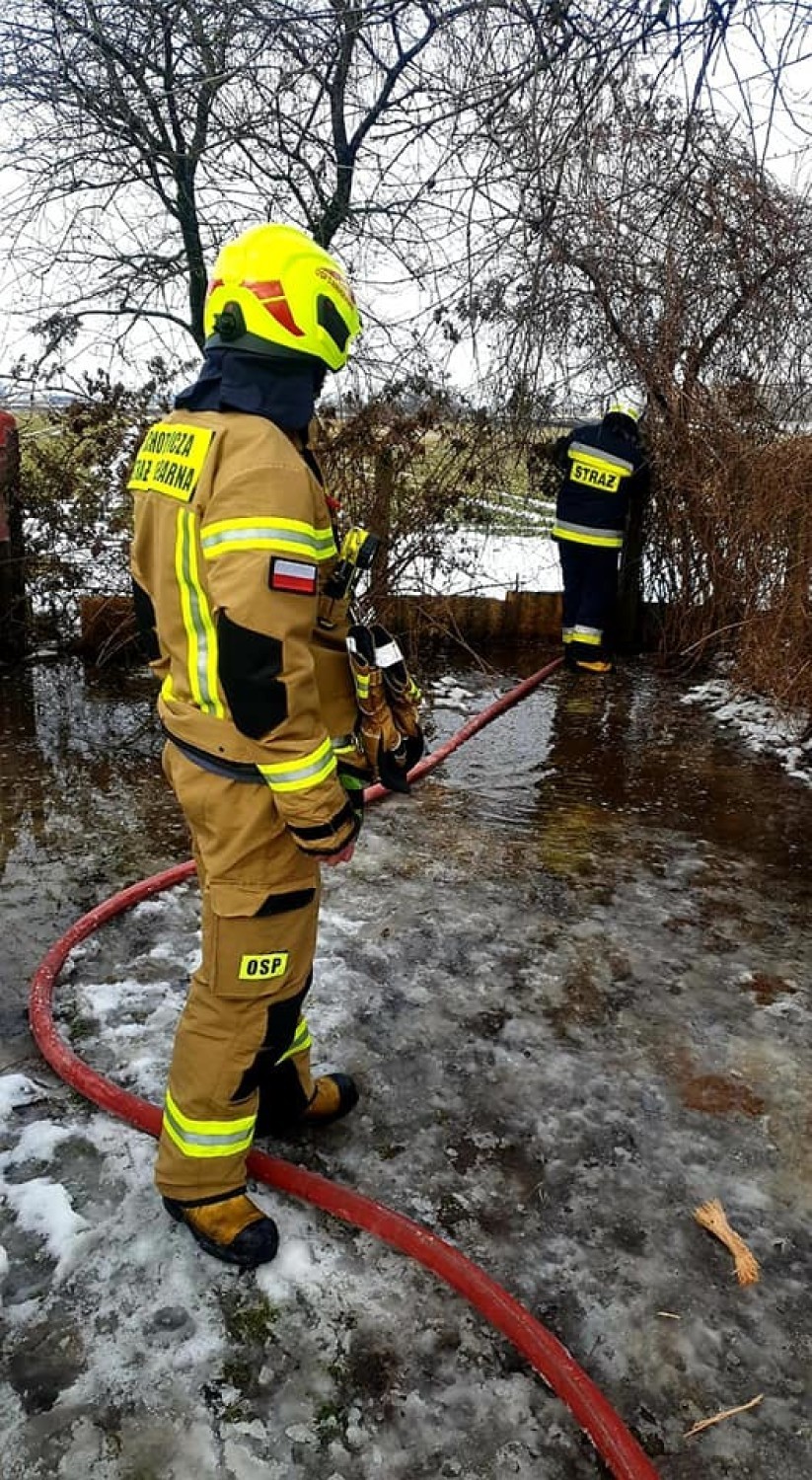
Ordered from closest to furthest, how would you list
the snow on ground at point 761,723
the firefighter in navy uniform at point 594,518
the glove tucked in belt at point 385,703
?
the glove tucked in belt at point 385,703 < the snow on ground at point 761,723 < the firefighter in navy uniform at point 594,518

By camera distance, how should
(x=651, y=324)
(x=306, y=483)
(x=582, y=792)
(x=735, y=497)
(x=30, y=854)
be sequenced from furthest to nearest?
(x=651, y=324)
(x=735, y=497)
(x=582, y=792)
(x=30, y=854)
(x=306, y=483)

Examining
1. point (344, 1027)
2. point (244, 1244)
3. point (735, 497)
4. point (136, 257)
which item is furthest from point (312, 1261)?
point (136, 257)

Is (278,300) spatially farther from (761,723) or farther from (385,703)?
(761,723)

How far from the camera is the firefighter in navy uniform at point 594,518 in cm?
649

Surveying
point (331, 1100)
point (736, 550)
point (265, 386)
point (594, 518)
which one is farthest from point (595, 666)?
Result: point (265, 386)

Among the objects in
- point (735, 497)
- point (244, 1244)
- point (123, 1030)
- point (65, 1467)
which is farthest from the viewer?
point (735, 497)

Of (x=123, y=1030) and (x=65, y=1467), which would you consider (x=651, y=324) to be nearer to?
(x=123, y=1030)

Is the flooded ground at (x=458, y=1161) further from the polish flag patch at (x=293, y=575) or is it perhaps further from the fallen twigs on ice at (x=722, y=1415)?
the polish flag patch at (x=293, y=575)

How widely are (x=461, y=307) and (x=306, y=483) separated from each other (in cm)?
401

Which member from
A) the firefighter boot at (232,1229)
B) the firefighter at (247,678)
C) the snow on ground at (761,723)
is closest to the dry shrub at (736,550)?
the snow on ground at (761,723)

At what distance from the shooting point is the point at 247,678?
180 centimetres

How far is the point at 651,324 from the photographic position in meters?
6.59

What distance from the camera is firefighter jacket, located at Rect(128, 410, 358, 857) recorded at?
1.77m

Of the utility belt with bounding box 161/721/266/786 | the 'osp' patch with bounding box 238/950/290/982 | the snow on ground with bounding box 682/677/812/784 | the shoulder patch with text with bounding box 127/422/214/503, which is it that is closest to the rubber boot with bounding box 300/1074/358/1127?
the 'osp' patch with bounding box 238/950/290/982
